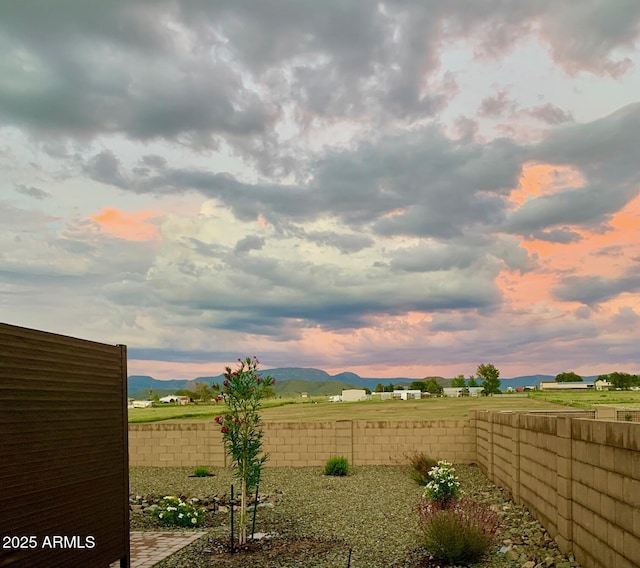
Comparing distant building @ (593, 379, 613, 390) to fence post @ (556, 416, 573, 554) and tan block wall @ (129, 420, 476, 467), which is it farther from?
fence post @ (556, 416, 573, 554)

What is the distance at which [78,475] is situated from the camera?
28.2 feet

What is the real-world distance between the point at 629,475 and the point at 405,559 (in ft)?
13.7

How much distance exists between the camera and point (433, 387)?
123 metres

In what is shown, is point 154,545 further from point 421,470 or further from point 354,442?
point 354,442

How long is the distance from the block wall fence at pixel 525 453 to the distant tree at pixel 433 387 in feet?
315

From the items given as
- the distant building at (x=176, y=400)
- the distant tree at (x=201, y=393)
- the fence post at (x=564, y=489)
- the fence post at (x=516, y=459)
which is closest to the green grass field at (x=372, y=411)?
the distant building at (x=176, y=400)

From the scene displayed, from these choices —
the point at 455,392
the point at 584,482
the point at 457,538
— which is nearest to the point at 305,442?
the point at 457,538

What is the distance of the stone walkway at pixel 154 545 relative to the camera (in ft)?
35.4

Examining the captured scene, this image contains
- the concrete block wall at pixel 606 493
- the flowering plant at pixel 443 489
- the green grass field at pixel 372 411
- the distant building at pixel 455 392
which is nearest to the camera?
the concrete block wall at pixel 606 493

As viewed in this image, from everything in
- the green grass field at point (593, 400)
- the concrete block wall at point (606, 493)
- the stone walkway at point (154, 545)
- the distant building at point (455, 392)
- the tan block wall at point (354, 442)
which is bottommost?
the distant building at point (455, 392)

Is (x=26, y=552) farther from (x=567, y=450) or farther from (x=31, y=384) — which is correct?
(x=567, y=450)

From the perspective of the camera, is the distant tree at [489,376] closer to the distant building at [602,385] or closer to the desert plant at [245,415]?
the distant building at [602,385]

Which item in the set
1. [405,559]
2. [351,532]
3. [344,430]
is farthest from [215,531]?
[344,430]

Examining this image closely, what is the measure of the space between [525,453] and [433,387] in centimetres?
11100
